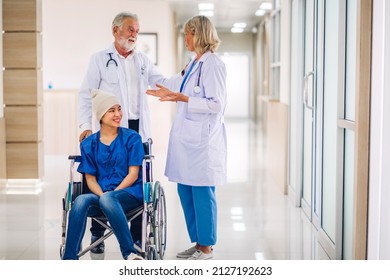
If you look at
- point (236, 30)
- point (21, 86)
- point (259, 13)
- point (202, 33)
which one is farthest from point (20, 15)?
point (236, 30)

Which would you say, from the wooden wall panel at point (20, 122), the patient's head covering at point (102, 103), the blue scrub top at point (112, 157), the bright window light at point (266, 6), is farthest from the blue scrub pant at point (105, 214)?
the bright window light at point (266, 6)

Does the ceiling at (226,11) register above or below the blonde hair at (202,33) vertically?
above

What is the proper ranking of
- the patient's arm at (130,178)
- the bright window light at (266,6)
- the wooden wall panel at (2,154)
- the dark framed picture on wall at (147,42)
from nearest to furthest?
the patient's arm at (130,178), the wooden wall panel at (2,154), the dark framed picture on wall at (147,42), the bright window light at (266,6)

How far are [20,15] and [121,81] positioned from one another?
2.84 meters

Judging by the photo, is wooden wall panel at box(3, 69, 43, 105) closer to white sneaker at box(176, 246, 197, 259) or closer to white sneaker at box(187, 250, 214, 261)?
white sneaker at box(176, 246, 197, 259)

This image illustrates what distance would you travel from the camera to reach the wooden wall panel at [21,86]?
21.6 feet

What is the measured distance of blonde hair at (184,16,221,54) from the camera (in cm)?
388

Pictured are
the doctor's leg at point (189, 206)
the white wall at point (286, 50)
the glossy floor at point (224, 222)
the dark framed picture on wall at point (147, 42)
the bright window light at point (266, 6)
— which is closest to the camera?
the doctor's leg at point (189, 206)

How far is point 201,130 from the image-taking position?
393 cm

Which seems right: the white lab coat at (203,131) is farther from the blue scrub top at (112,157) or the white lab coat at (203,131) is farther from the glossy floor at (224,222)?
the glossy floor at (224,222)

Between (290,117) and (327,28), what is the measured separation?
75.6 inches

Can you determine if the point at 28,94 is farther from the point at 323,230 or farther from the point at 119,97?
the point at 323,230

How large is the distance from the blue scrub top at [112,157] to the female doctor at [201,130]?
1.05 feet
